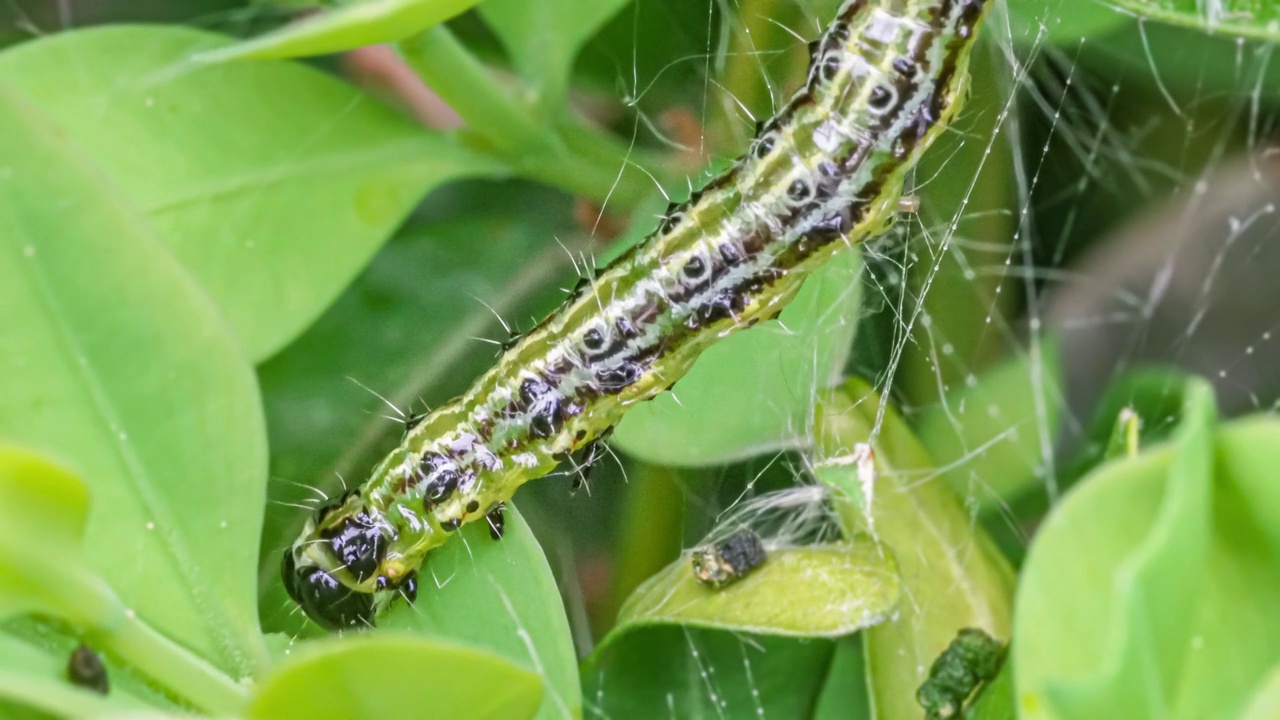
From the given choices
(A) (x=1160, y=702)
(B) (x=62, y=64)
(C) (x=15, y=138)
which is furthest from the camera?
(B) (x=62, y=64)

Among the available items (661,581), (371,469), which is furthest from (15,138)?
(661,581)

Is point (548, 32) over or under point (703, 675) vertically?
over

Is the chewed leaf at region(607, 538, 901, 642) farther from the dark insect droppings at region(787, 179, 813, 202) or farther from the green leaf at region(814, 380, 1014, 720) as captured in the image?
the dark insect droppings at region(787, 179, 813, 202)

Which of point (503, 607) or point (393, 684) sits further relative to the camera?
point (503, 607)

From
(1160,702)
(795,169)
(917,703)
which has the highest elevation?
Answer: (795,169)

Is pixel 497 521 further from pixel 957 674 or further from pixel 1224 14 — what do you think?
pixel 1224 14

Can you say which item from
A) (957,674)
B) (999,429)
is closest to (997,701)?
(957,674)

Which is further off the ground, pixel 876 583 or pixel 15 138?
pixel 15 138

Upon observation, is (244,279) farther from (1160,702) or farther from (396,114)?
(1160,702)
